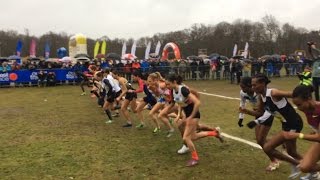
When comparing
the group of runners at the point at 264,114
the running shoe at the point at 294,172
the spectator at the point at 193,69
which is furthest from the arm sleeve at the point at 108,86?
the spectator at the point at 193,69

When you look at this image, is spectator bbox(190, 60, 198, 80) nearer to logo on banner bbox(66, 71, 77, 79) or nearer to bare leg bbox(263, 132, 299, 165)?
logo on banner bbox(66, 71, 77, 79)

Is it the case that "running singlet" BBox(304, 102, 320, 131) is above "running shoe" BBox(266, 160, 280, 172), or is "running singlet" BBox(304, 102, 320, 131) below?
above

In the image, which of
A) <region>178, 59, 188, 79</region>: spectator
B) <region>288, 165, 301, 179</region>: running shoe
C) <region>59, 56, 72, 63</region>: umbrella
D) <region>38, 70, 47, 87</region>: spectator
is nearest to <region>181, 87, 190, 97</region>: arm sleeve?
<region>288, 165, 301, 179</region>: running shoe

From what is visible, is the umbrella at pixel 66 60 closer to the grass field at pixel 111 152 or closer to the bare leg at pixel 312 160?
the grass field at pixel 111 152

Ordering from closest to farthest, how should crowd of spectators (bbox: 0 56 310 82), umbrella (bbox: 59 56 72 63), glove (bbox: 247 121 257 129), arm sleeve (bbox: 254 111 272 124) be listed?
glove (bbox: 247 121 257 129), arm sleeve (bbox: 254 111 272 124), crowd of spectators (bbox: 0 56 310 82), umbrella (bbox: 59 56 72 63)

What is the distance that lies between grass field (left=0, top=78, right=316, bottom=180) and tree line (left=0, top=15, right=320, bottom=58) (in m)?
72.0

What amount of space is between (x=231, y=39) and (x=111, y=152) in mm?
81334

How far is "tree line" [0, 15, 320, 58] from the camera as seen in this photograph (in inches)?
3349

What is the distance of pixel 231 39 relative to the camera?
88.3 meters

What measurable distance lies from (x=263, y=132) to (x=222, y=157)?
4.74ft

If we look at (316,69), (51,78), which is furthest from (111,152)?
(51,78)

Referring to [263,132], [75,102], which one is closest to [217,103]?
[75,102]

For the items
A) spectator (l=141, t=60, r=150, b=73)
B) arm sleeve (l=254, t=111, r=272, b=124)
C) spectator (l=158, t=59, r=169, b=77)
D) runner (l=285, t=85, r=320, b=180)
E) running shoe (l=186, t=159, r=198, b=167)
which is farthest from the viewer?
spectator (l=158, t=59, r=169, b=77)

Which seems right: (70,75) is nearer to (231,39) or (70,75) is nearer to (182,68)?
(182,68)
